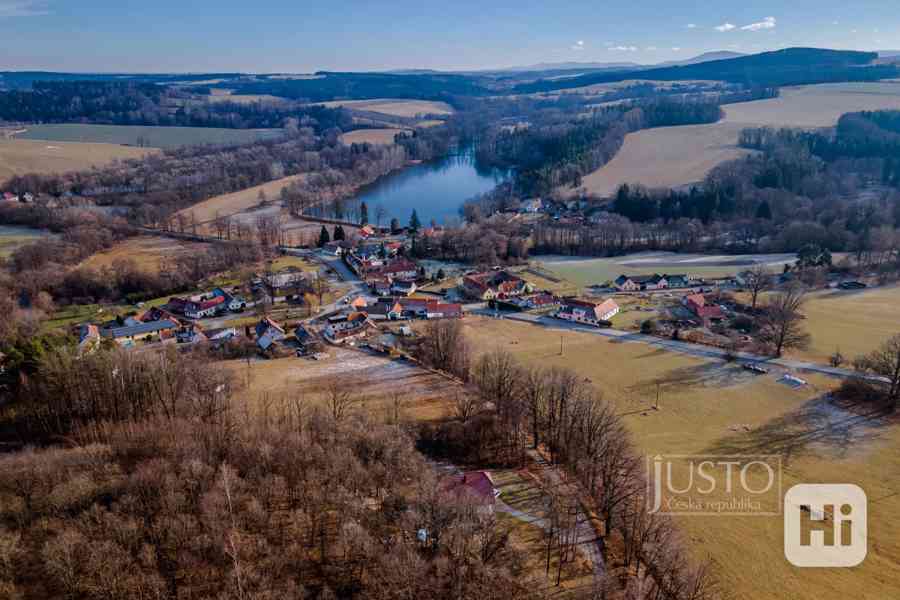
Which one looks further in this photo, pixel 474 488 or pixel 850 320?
pixel 850 320

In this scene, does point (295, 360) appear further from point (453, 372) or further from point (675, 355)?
point (675, 355)

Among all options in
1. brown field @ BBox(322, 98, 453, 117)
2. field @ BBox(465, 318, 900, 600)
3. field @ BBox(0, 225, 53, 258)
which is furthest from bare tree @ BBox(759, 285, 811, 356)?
brown field @ BBox(322, 98, 453, 117)

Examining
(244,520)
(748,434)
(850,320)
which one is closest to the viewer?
(244,520)

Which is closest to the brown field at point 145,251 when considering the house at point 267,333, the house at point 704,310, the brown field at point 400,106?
the house at point 267,333

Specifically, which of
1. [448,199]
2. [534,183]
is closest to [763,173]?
[534,183]

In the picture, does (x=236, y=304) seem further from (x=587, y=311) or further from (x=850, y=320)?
(x=850, y=320)

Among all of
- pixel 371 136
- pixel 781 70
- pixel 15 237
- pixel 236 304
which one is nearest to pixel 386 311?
pixel 236 304
